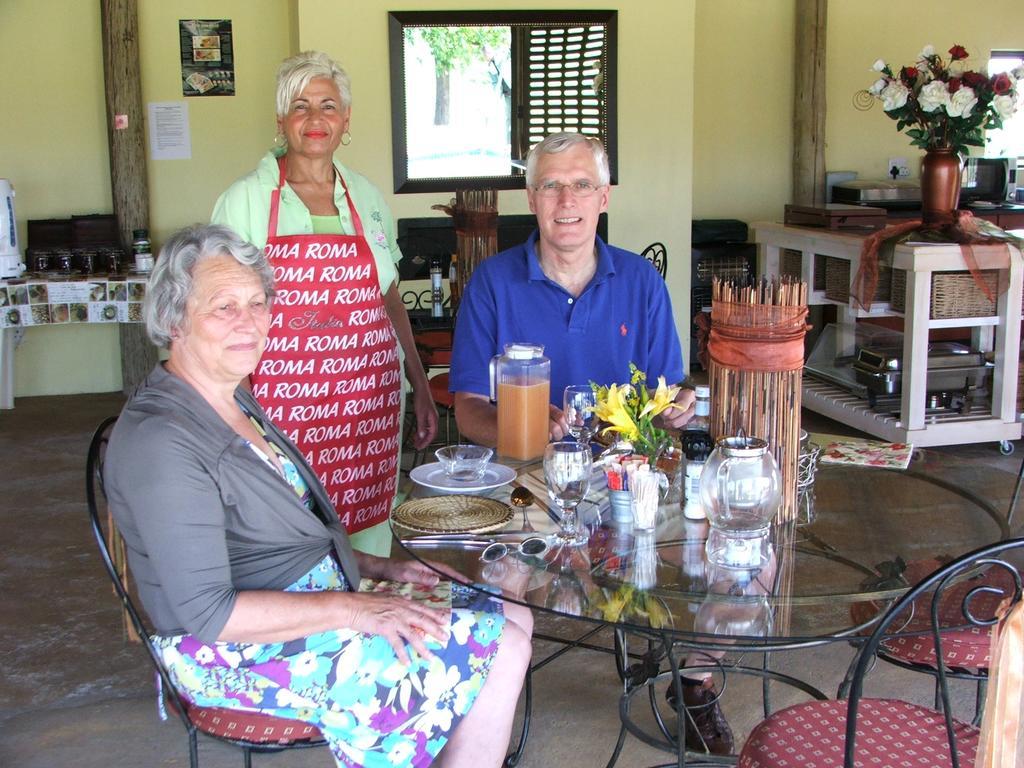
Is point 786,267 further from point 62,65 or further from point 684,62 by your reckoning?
point 62,65

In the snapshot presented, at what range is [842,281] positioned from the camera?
17.3ft

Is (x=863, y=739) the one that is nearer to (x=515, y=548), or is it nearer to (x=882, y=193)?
(x=515, y=548)

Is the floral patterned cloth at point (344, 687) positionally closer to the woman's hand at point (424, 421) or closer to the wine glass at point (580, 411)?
the wine glass at point (580, 411)

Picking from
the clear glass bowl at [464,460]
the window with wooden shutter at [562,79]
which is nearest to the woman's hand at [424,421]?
the clear glass bowl at [464,460]

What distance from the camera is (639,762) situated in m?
2.60

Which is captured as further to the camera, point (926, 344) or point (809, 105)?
point (809, 105)

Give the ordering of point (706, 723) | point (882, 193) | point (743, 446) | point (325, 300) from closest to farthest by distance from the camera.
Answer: point (743, 446)
point (706, 723)
point (325, 300)
point (882, 193)

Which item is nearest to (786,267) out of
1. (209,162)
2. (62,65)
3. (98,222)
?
(209,162)

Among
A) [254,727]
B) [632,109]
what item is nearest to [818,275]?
[632,109]

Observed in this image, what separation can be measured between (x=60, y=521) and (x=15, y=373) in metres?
2.55

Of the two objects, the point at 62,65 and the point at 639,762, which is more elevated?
the point at 62,65

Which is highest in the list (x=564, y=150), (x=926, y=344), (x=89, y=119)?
(x=89, y=119)

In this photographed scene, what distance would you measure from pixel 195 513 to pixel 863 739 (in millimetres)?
1086

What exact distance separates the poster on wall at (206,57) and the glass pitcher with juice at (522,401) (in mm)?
4782
